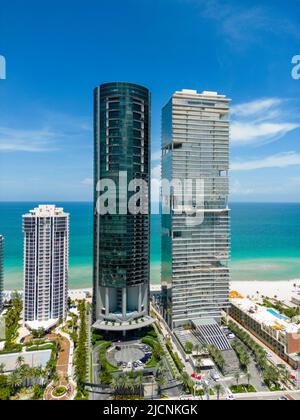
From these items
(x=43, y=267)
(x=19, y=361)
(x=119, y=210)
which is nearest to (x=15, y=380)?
(x=19, y=361)

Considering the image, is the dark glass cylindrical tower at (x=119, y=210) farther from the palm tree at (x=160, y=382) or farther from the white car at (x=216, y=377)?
the white car at (x=216, y=377)

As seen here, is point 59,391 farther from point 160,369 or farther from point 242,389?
point 242,389

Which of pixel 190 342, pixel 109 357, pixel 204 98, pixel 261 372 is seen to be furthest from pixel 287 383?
pixel 204 98

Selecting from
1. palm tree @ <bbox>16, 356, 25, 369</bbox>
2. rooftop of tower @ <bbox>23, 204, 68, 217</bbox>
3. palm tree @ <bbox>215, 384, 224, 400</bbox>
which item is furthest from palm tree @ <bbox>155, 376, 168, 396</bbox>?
rooftop of tower @ <bbox>23, 204, 68, 217</bbox>

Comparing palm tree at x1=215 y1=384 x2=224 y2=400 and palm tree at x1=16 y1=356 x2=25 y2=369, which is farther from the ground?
palm tree at x1=16 y1=356 x2=25 y2=369

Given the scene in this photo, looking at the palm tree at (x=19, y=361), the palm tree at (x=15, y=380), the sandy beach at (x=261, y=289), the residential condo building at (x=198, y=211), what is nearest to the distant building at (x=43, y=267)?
the palm tree at (x=19, y=361)

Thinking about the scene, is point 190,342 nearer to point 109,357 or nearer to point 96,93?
point 109,357

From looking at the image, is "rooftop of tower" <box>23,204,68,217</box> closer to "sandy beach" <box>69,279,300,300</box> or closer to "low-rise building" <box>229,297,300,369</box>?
"sandy beach" <box>69,279,300,300</box>
